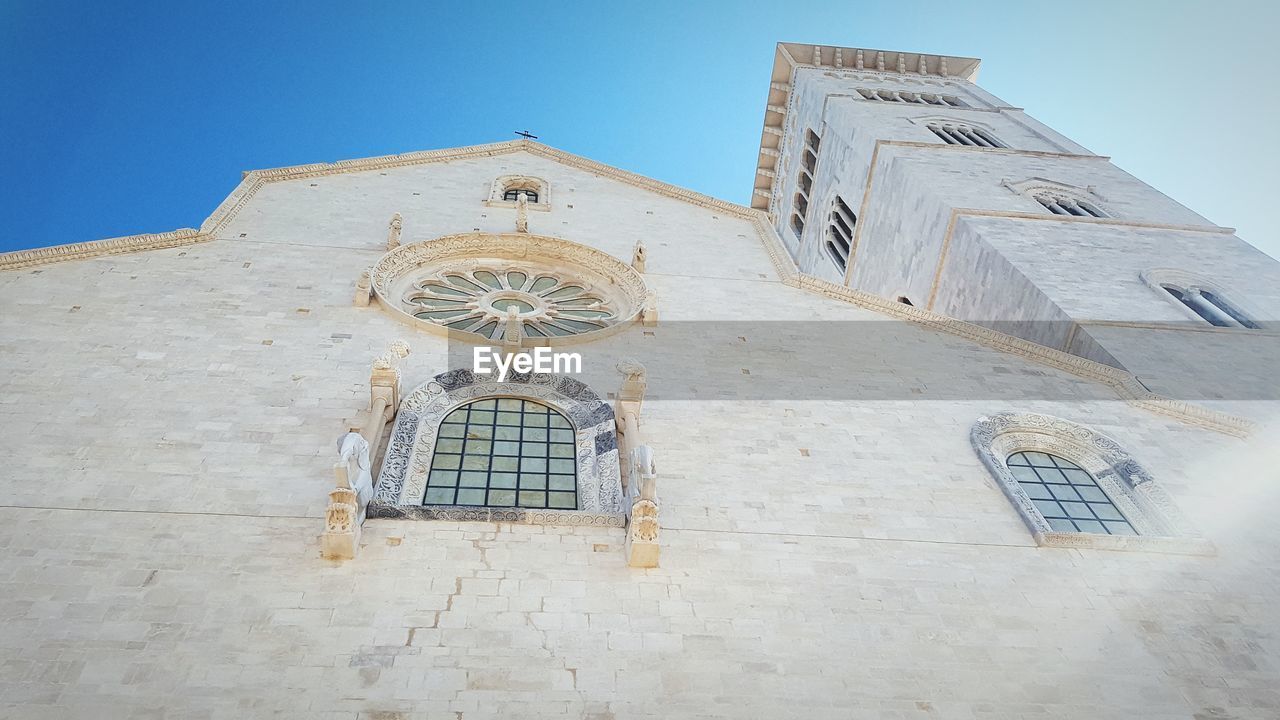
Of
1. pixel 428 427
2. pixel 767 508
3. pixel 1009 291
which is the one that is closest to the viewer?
pixel 767 508

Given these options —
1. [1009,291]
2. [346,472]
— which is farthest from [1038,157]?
[346,472]

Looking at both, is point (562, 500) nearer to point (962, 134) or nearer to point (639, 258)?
point (639, 258)

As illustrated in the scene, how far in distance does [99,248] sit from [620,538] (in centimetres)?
1045

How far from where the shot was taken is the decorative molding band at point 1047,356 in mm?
13859

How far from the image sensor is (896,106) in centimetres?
3053

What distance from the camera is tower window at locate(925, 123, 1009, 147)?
28212mm

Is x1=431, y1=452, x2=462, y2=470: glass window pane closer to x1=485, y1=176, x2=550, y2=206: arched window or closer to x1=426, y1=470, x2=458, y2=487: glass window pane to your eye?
x1=426, y1=470, x2=458, y2=487: glass window pane

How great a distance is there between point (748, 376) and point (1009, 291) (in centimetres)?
795

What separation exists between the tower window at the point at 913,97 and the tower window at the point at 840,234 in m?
5.01

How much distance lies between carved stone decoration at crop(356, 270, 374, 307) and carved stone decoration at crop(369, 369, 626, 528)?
263 cm

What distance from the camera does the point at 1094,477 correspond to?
12.6 metres

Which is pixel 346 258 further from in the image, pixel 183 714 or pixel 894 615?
pixel 894 615

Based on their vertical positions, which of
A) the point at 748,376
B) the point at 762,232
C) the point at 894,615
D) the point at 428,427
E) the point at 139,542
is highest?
the point at 762,232

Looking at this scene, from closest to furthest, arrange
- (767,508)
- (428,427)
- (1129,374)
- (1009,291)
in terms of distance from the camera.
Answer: (767,508) → (428,427) → (1129,374) → (1009,291)
